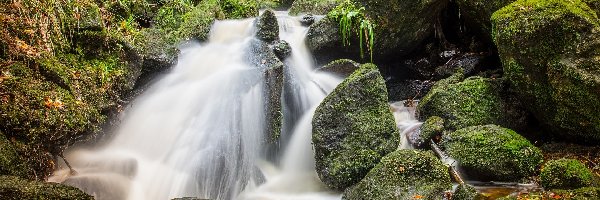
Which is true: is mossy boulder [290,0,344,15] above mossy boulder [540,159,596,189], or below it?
above

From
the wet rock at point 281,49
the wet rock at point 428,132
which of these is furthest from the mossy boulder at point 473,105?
the wet rock at point 281,49

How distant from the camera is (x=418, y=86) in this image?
26.1 feet

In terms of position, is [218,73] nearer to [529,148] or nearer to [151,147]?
[151,147]

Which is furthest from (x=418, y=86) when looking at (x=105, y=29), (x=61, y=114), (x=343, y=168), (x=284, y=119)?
(x=61, y=114)

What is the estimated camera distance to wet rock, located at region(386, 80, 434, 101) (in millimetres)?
7824

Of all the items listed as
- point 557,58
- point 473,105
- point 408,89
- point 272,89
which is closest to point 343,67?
point 272,89

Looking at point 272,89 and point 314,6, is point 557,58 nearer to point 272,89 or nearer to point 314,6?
point 272,89

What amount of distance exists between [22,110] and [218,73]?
2.88 m

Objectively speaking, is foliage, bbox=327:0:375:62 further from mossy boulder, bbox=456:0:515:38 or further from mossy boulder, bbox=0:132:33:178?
mossy boulder, bbox=0:132:33:178

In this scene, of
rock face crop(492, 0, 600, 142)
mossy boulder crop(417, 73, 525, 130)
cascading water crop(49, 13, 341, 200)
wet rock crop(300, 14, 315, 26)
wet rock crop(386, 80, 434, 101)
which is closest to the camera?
rock face crop(492, 0, 600, 142)

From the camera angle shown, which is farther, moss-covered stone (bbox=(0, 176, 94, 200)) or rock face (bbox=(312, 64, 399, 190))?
rock face (bbox=(312, 64, 399, 190))

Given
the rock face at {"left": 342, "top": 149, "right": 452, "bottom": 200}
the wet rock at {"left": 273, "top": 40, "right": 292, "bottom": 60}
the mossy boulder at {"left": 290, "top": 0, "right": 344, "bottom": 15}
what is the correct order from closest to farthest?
the rock face at {"left": 342, "top": 149, "right": 452, "bottom": 200} < the wet rock at {"left": 273, "top": 40, "right": 292, "bottom": 60} < the mossy boulder at {"left": 290, "top": 0, "right": 344, "bottom": 15}

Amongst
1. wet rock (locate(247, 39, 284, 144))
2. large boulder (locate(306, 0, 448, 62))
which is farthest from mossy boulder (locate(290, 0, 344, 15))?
wet rock (locate(247, 39, 284, 144))

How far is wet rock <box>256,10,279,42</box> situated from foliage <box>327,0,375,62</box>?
1.09 metres
